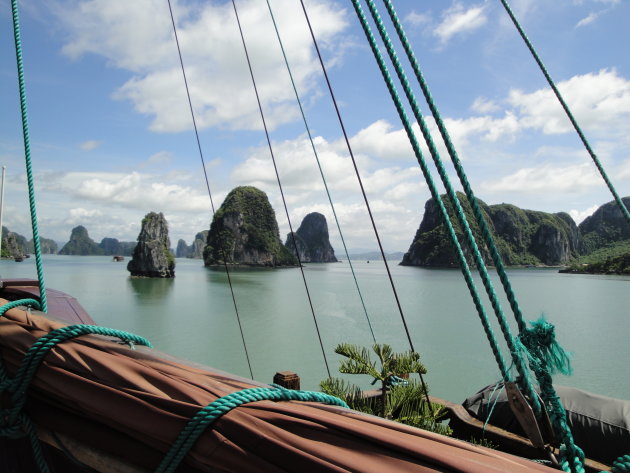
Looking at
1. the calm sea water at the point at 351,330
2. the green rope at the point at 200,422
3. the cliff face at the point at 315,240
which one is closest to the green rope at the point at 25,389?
the green rope at the point at 200,422

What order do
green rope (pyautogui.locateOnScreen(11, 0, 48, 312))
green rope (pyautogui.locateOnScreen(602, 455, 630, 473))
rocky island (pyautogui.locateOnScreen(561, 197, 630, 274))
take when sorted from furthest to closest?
rocky island (pyautogui.locateOnScreen(561, 197, 630, 274)) < green rope (pyautogui.locateOnScreen(11, 0, 48, 312)) < green rope (pyautogui.locateOnScreen(602, 455, 630, 473))

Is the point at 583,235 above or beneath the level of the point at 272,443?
beneath

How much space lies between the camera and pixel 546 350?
0.96 metres

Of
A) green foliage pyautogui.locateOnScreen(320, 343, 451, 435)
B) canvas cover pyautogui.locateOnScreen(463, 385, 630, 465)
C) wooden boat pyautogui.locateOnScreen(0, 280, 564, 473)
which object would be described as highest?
wooden boat pyautogui.locateOnScreen(0, 280, 564, 473)

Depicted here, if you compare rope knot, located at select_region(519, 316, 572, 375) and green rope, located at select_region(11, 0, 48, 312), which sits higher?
green rope, located at select_region(11, 0, 48, 312)

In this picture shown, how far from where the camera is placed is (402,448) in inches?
22.7

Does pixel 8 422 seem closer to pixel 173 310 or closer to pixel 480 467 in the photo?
pixel 480 467

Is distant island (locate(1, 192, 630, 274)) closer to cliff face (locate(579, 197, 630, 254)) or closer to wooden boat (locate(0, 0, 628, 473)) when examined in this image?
cliff face (locate(579, 197, 630, 254))

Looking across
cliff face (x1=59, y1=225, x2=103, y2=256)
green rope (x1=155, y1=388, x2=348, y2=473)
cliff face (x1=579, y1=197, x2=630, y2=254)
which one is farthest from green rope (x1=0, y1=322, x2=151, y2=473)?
cliff face (x1=59, y1=225, x2=103, y2=256)

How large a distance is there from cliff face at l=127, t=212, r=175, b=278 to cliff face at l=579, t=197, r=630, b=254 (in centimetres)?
9358

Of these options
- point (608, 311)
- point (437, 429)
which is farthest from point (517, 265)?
point (437, 429)

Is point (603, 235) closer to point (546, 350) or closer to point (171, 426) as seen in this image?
point (546, 350)

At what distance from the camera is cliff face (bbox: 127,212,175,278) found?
50188 mm

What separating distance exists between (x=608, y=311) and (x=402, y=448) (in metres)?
28.1
